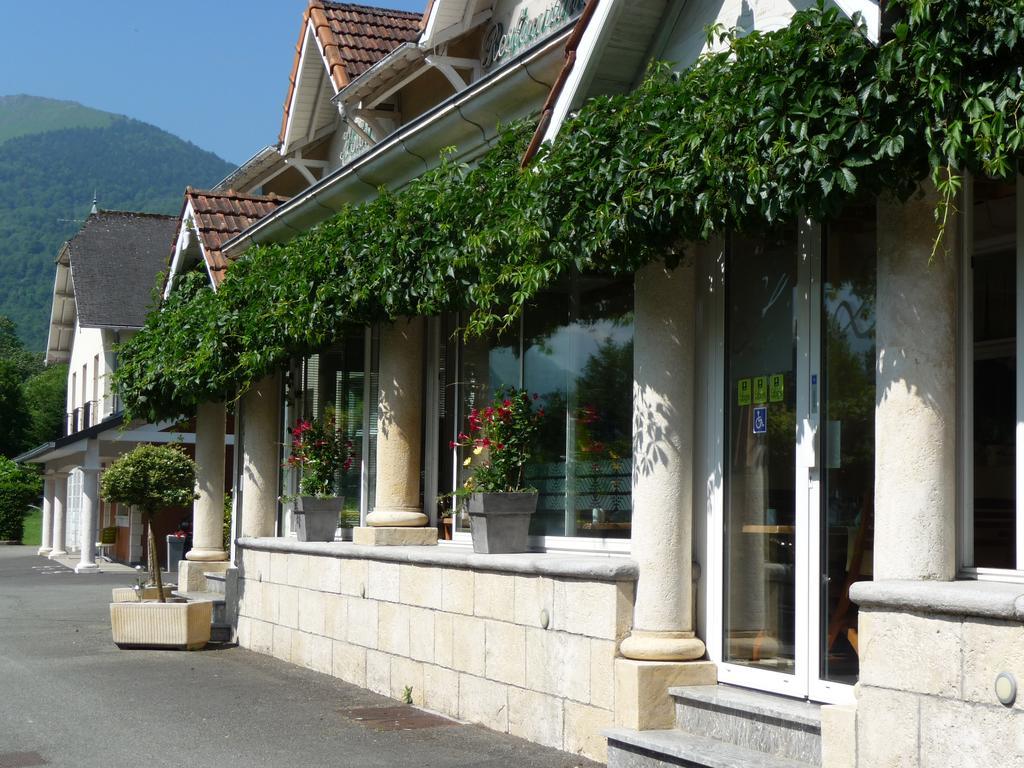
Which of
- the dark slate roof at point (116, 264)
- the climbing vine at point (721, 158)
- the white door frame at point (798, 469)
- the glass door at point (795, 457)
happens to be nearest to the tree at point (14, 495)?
the dark slate roof at point (116, 264)

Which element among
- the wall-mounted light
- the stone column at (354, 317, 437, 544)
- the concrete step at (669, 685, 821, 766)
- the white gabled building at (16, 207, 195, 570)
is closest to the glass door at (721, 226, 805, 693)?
the concrete step at (669, 685, 821, 766)

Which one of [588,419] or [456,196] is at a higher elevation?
[456,196]

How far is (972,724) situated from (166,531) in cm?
3387

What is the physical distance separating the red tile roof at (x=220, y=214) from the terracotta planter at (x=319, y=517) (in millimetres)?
3856

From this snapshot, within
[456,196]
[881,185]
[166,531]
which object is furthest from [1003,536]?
[166,531]

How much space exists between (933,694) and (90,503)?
93.8 ft

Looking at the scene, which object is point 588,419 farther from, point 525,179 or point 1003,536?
point 1003,536

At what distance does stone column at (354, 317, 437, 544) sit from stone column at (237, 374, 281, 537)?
3384 millimetres

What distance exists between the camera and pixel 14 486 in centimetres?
4850

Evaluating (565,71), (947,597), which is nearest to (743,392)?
(565,71)

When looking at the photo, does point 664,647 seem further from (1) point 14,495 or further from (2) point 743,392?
(1) point 14,495

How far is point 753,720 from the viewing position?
688 cm

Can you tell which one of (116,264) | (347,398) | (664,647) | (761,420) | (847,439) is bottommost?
(664,647)

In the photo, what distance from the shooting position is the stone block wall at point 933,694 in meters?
5.27
